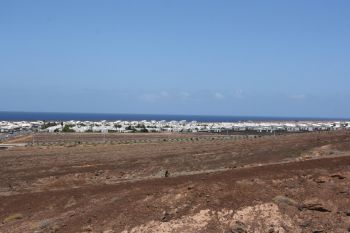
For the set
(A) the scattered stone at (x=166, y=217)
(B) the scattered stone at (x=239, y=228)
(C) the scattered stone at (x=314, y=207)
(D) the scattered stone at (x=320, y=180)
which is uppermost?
(D) the scattered stone at (x=320, y=180)

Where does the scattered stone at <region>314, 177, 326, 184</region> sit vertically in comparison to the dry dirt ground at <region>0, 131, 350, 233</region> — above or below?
above

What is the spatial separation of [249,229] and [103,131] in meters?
109

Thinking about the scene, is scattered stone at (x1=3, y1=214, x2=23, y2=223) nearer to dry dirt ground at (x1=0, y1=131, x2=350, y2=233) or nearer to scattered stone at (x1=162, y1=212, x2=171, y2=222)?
dry dirt ground at (x1=0, y1=131, x2=350, y2=233)

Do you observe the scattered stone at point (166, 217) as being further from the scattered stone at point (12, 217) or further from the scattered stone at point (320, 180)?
the scattered stone at point (12, 217)

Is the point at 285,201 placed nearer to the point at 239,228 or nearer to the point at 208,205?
the point at 239,228

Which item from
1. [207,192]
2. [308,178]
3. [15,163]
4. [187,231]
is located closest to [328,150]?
[308,178]

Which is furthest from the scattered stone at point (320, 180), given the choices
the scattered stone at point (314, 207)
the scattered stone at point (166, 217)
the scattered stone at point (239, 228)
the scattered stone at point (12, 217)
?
the scattered stone at point (12, 217)

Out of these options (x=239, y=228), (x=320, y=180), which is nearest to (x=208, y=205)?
(x=239, y=228)

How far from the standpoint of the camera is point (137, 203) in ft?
64.5

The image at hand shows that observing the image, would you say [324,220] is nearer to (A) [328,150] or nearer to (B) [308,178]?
(B) [308,178]

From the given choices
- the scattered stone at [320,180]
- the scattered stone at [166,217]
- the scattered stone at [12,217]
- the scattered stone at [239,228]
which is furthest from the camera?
the scattered stone at [12,217]

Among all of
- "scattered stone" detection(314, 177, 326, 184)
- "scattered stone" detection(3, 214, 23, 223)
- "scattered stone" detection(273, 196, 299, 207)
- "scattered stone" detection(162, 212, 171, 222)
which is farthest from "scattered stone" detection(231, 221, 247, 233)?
"scattered stone" detection(3, 214, 23, 223)

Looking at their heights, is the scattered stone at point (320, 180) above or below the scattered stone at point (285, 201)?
above

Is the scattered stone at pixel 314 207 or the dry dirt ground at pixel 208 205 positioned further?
the scattered stone at pixel 314 207
